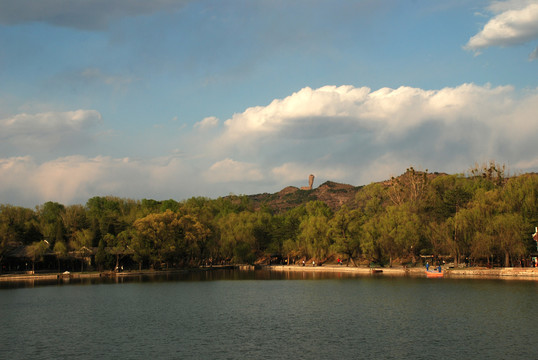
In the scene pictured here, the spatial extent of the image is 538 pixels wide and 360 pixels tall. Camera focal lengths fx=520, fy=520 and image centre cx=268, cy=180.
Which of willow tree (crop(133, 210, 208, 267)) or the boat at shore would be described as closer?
the boat at shore

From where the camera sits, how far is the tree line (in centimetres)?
6312

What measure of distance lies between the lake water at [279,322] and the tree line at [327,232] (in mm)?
13133

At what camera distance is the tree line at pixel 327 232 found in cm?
6312

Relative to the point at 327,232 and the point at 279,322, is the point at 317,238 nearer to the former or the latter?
the point at 327,232

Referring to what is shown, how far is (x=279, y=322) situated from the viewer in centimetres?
3316

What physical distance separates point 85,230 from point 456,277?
5370 cm

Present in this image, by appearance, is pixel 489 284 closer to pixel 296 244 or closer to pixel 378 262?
pixel 378 262

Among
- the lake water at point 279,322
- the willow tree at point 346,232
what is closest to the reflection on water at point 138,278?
the willow tree at point 346,232

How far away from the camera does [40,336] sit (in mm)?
29312

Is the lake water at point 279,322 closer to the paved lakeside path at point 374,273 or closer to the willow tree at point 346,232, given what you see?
the paved lakeside path at point 374,273

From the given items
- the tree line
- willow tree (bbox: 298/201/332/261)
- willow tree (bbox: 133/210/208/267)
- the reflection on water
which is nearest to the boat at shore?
the tree line

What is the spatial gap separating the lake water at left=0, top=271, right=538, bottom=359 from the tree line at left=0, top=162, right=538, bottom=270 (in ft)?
43.1

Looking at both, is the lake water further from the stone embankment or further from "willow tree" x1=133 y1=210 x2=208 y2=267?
"willow tree" x1=133 y1=210 x2=208 y2=267

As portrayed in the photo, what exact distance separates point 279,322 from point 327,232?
1773 inches
